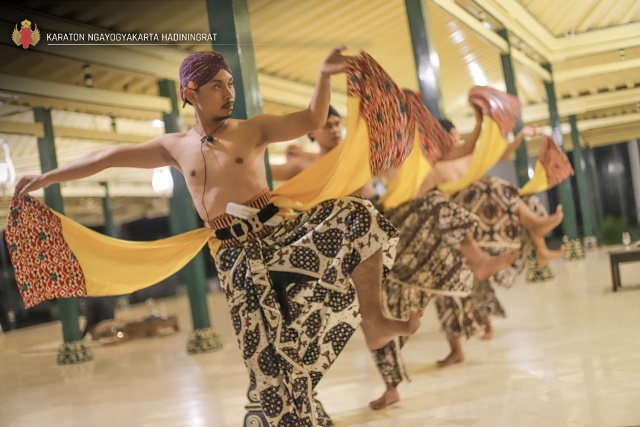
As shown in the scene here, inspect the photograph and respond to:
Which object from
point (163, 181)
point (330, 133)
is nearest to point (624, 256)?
point (330, 133)

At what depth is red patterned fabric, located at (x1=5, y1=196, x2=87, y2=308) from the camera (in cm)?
294

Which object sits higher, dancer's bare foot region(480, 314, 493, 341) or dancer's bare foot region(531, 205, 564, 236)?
dancer's bare foot region(531, 205, 564, 236)

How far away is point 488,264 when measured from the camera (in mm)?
4238

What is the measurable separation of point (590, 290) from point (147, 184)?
11.5 m

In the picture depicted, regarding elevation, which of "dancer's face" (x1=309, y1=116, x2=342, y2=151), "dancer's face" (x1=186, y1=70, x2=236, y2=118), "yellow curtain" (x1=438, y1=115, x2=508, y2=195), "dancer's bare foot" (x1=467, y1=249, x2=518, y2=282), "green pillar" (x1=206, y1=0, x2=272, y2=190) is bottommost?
"dancer's bare foot" (x1=467, y1=249, x2=518, y2=282)

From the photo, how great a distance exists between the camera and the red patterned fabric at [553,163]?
549 cm

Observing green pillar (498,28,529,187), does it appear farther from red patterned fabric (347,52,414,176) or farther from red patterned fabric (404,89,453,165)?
red patterned fabric (347,52,414,176)

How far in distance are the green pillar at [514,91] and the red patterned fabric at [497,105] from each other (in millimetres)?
2186

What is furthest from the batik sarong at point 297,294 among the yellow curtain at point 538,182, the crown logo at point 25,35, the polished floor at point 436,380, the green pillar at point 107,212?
the green pillar at point 107,212

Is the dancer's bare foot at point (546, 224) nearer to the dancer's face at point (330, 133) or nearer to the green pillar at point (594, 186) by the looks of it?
the green pillar at point (594, 186)

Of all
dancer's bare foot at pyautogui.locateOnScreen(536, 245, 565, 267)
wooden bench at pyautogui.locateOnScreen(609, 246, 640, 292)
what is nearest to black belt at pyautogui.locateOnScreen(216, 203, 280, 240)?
wooden bench at pyautogui.locateOnScreen(609, 246, 640, 292)

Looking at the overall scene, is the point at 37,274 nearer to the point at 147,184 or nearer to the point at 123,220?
the point at 147,184

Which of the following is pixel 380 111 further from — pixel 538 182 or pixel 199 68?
pixel 538 182

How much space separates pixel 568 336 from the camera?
4.64 meters
